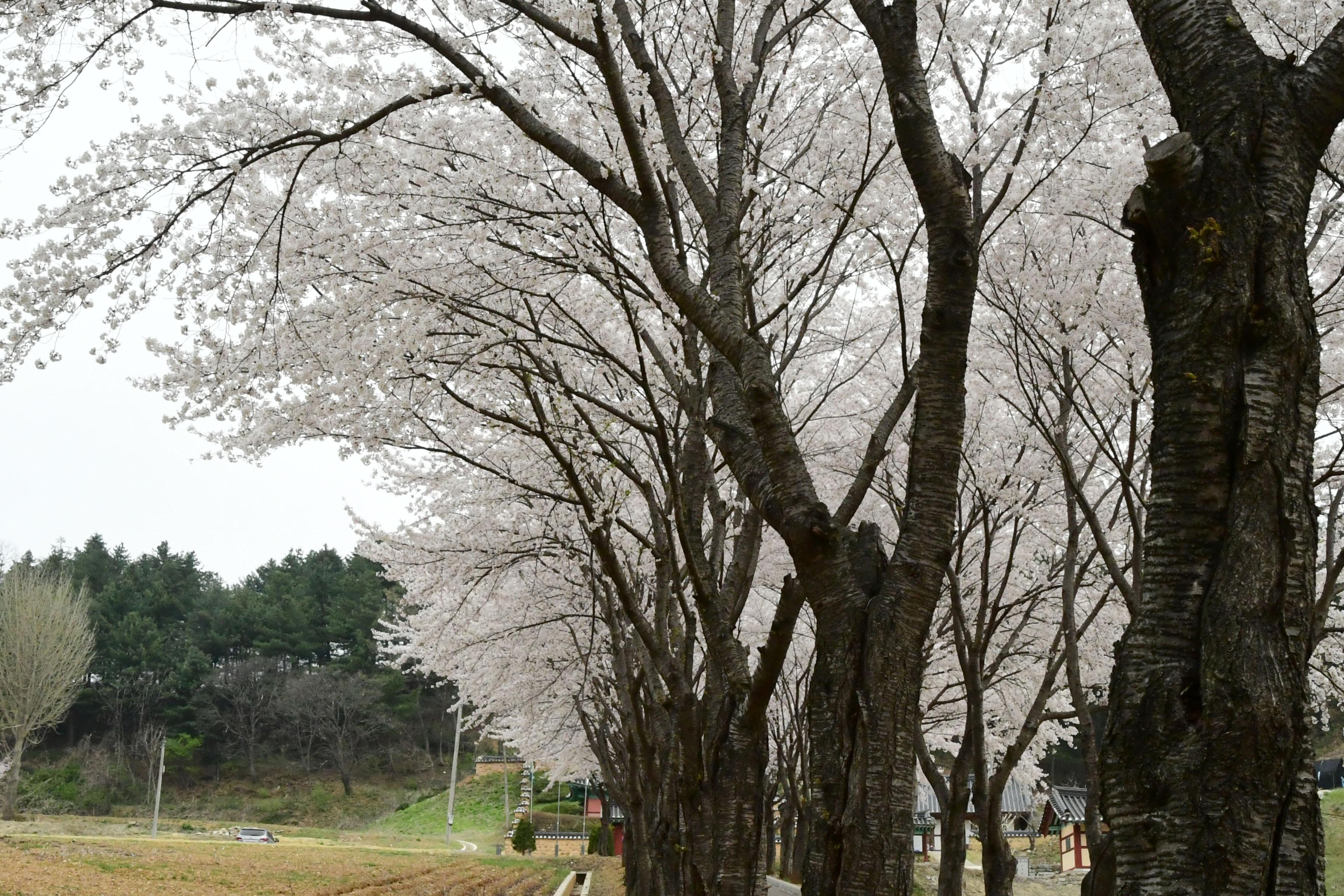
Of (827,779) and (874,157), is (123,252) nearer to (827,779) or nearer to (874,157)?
(827,779)

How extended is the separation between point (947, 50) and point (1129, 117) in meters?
2.08

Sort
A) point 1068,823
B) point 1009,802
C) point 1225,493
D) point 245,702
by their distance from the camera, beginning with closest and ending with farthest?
point 1225,493, point 1068,823, point 1009,802, point 245,702

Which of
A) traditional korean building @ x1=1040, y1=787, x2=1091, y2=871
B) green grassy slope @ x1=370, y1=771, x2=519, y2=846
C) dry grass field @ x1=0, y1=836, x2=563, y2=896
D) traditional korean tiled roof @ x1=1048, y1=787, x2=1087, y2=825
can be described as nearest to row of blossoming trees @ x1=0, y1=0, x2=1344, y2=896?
dry grass field @ x1=0, y1=836, x2=563, y2=896

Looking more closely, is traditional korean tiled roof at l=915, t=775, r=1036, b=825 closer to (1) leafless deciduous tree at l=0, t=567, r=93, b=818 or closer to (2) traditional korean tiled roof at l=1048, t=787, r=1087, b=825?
(2) traditional korean tiled roof at l=1048, t=787, r=1087, b=825

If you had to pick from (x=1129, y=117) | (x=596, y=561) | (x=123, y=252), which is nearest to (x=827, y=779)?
(x=123, y=252)

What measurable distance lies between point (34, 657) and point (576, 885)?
108ft

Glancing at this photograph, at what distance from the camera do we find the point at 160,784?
41750mm

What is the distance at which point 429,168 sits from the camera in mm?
7594

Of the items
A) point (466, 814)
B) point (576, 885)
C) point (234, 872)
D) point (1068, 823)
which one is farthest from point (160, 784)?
point (1068, 823)

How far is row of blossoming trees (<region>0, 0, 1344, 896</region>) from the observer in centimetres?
268

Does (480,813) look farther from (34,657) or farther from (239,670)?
(34,657)

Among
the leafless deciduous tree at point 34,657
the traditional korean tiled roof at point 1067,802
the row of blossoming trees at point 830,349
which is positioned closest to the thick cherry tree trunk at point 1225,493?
the row of blossoming trees at point 830,349

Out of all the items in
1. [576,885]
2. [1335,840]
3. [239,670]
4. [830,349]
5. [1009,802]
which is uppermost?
[830,349]

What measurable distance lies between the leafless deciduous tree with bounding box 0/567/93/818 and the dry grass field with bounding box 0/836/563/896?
17.0 meters
